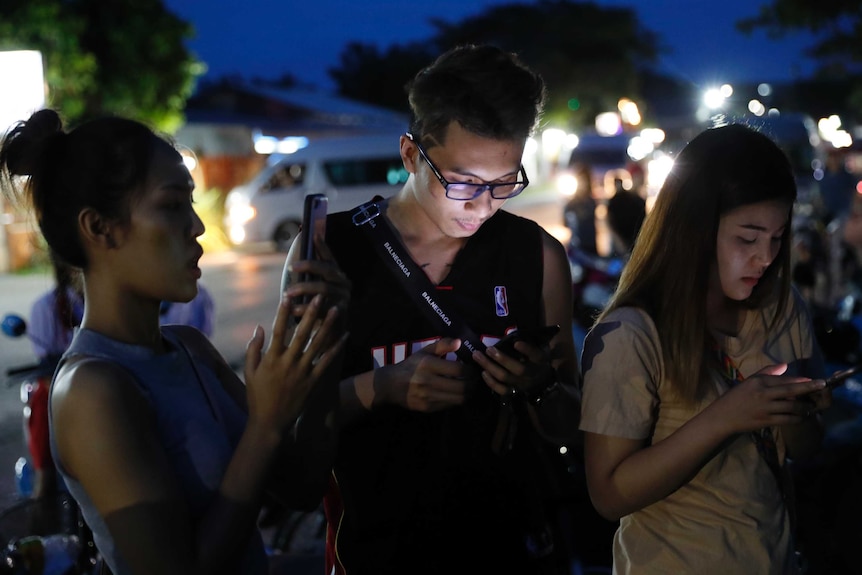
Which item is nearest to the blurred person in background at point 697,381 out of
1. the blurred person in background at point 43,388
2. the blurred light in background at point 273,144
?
the blurred person in background at point 43,388

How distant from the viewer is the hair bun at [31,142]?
1.75 m

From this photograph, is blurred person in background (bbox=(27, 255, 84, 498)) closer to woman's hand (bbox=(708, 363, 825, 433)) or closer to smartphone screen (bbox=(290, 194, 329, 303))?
→ smartphone screen (bbox=(290, 194, 329, 303))

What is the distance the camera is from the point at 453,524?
212cm

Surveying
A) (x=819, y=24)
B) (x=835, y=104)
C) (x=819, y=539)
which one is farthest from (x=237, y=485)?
(x=835, y=104)

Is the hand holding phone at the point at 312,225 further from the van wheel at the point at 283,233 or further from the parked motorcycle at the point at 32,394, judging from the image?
the van wheel at the point at 283,233

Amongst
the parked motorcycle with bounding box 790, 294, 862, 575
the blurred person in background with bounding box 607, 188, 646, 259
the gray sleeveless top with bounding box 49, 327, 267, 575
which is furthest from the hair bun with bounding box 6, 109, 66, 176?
the blurred person in background with bounding box 607, 188, 646, 259

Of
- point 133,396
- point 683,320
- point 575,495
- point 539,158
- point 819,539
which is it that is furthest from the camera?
point 539,158

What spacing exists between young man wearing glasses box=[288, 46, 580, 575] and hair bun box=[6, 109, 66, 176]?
70 centimetres

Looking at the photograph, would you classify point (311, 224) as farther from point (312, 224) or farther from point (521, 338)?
point (521, 338)

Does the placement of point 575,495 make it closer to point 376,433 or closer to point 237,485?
point 376,433

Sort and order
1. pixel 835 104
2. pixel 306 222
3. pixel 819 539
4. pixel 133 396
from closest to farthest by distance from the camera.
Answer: pixel 133 396, pixel 306 222, pixel 819 539, pixel 835 104

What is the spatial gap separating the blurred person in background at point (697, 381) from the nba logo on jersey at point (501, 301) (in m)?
0.27

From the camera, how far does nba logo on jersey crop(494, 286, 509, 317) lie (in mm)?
2217

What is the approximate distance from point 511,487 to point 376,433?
1.15ft
